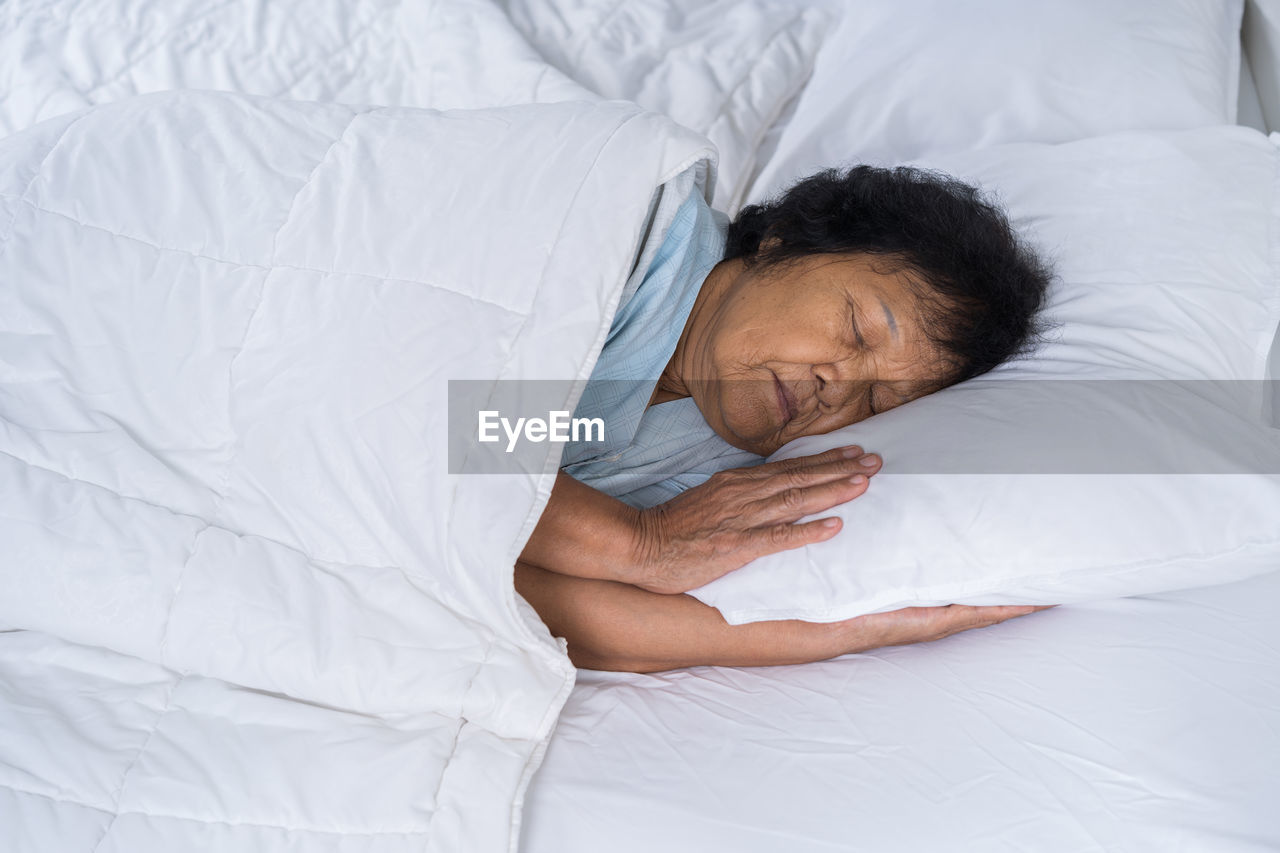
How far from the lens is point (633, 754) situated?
0.88 metres

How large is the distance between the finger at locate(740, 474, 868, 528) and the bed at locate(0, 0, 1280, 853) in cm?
8

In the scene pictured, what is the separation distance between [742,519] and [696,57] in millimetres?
929

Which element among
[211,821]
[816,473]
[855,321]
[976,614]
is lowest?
[211,821]

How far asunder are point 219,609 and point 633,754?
43 centimetres

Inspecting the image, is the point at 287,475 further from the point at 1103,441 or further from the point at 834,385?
the point at 1103,441

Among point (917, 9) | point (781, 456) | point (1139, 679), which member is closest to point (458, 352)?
point (781, 456)

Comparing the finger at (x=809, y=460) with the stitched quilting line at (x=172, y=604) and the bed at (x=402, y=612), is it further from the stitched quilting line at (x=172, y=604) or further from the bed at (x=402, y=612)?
the stitched quilting line at (x=172, y=604)

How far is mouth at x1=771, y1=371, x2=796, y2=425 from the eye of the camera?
116cm

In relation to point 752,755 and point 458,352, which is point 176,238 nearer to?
point 458,352

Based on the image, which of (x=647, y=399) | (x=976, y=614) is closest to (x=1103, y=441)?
(x=976, y=614)

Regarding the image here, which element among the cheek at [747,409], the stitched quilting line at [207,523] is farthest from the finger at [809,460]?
the stitched quilting line at [207,523]

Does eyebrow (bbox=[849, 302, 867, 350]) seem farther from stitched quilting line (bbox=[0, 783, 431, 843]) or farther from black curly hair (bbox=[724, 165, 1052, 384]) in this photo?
stitched quilting line (bbox=[0, 783, 431, 843])

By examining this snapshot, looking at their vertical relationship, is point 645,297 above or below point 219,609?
above

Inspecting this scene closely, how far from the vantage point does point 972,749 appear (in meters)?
0.85
